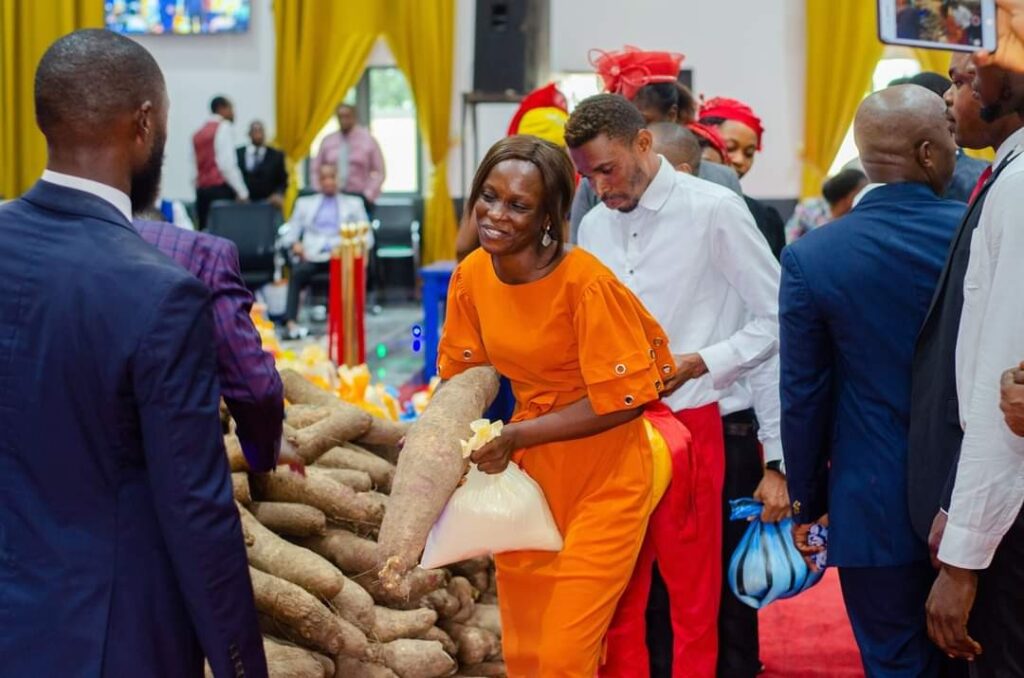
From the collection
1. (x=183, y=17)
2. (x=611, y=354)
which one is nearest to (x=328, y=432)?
(x=611, y=354)

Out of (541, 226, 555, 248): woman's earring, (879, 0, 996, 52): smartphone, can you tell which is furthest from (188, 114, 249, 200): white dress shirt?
(879, 0, 996, 52): smartphone

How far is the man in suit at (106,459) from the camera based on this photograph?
1886mm

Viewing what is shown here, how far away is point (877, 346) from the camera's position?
2549 millimetres

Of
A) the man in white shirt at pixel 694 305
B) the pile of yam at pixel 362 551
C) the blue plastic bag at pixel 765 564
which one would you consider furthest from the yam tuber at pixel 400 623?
the blue plastic bag at pixel 765 564

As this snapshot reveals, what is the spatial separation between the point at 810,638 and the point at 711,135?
5.28 feet

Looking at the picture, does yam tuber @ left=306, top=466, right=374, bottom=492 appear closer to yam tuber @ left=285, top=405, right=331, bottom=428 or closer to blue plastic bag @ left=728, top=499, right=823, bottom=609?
yam tuber @ left=285, top=405, right=331, bottom=428

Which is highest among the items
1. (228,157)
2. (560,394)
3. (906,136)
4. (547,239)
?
(228,157)

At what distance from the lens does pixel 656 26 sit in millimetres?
14078

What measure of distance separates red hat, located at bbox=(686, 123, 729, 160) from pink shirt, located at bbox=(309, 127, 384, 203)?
9.46 m

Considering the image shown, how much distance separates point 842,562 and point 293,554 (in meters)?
1.33

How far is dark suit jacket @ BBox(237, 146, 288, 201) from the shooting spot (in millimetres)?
13359

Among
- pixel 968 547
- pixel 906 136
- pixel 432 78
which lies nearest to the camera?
pixel 968 547

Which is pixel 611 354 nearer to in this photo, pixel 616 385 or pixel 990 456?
pixel 616 385

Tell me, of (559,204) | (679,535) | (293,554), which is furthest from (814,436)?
(293,554)
